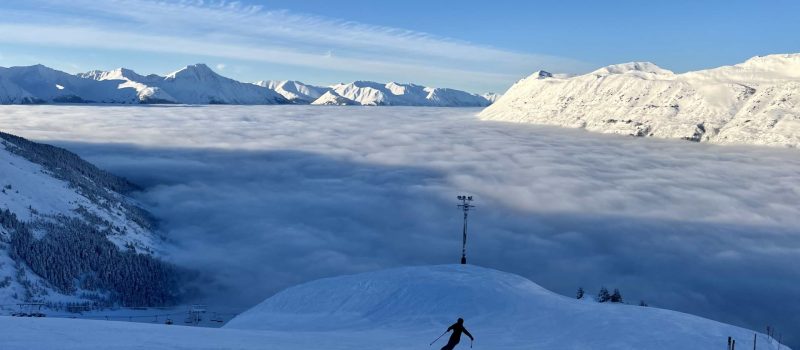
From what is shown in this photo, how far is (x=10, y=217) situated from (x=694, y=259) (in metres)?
128

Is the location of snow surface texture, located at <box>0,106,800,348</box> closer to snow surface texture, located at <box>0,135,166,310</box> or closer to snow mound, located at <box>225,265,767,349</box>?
snow surface texture, located at <box>0,135,166,310</box>

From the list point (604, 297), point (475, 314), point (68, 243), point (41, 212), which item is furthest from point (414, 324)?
point (41, 212)

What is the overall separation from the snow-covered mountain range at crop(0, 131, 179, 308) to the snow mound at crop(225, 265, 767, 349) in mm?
49282

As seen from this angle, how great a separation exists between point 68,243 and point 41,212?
29.6 ft

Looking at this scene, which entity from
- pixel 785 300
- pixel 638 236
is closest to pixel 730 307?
pixel 785 300

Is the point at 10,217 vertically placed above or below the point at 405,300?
below

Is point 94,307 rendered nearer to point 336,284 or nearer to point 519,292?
point 336,284

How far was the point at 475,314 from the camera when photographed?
103 ft

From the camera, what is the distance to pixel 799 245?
12850 centimetres

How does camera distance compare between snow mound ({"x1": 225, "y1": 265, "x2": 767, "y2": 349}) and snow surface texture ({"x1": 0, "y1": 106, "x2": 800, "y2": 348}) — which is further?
snow surface texture ({"x1": 0, "y1": 106, "x2": 800, "y2": 348})

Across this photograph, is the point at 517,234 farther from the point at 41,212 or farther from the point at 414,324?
the point at 414,324

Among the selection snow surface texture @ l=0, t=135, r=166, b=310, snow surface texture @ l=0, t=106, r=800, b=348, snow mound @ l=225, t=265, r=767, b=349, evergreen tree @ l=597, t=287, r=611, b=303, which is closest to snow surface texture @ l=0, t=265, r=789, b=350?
snow mound @ l=225, t=265, r=767, b=349

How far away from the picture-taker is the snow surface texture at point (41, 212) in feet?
231

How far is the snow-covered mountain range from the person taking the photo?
73.5m
